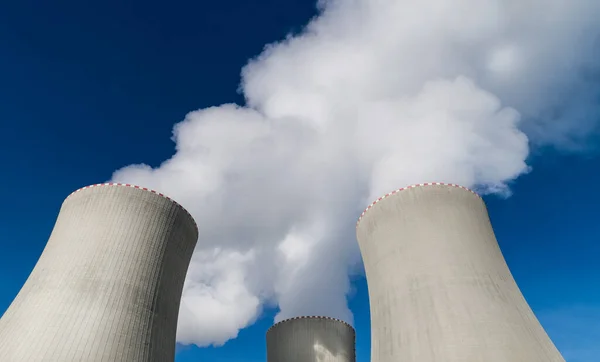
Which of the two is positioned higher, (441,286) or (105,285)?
(441,286)

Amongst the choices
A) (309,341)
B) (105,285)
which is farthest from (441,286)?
(309,341)

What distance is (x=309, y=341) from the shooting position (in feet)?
74.7

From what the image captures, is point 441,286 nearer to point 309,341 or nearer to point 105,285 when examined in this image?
point 105,285

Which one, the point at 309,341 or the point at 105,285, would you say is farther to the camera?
the point at 309,341

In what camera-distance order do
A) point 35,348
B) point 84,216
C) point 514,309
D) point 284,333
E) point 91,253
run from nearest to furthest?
point 35,348, point 514,309, point 91,253, point 84,216, point 284,333

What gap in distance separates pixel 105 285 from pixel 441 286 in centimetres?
925

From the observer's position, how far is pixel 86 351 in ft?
38.5

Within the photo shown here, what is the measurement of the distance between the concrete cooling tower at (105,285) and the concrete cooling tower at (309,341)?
9.20 metres

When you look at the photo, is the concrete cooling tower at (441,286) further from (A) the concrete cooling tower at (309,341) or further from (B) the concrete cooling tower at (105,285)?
(A) the concrete cooling tower at (309,341)

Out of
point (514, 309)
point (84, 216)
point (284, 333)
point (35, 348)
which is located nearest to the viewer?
point (35, 348)

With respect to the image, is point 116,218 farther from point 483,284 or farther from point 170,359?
point 483,284


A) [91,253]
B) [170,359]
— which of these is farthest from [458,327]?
[91,253]

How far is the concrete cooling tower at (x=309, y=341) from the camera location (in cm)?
2258

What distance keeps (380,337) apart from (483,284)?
3.28 m
